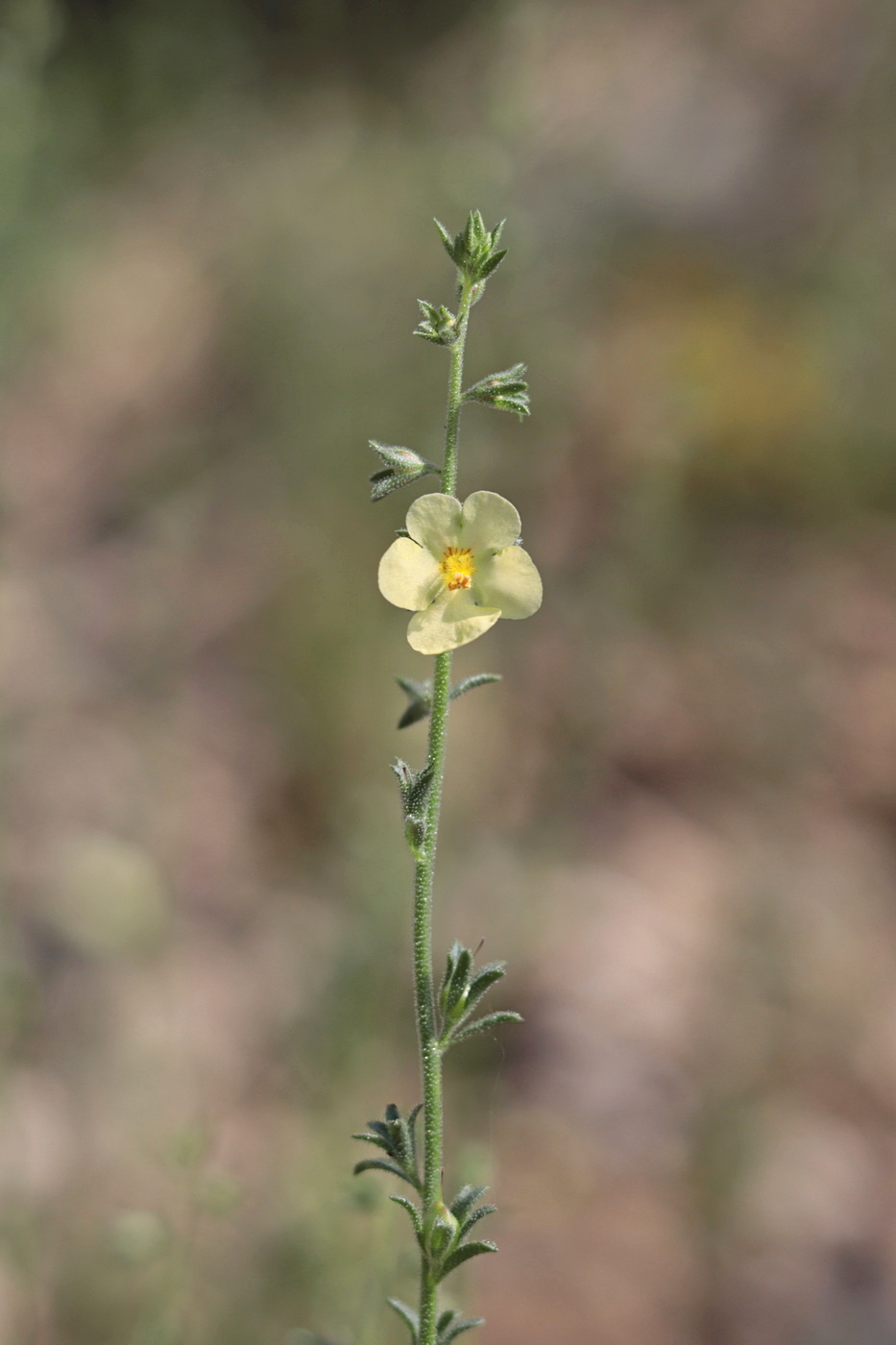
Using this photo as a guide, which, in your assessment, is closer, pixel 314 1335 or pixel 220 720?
pixel 314 1335

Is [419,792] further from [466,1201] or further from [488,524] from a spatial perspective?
[466,1201]

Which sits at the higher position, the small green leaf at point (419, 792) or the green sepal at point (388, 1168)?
the small green leaf at point (419, 792)

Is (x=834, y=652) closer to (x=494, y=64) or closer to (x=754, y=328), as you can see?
(x=754, y=328)

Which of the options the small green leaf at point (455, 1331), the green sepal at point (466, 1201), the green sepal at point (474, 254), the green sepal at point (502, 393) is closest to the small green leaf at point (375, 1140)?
the green sepal at point (466, 1201)

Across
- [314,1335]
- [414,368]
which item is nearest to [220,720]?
[414,368]

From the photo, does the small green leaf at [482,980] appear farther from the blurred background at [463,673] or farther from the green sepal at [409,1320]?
the blurred background at [463,673]

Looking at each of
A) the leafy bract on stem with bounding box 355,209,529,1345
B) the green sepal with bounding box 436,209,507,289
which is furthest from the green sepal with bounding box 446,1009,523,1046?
the green sepal with bounding box 436,209,507,289

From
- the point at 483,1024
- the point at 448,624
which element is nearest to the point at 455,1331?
the point at 483,1024
